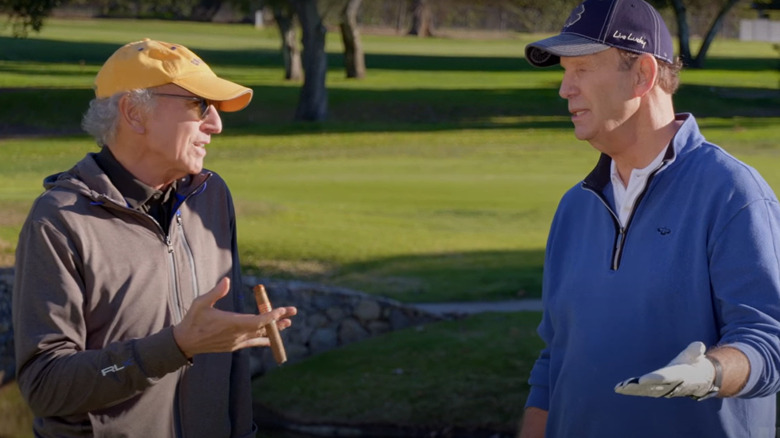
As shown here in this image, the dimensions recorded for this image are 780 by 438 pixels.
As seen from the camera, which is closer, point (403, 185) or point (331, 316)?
point (331, 316)

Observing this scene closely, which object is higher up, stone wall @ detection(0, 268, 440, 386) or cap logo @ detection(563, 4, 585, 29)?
cap logo @ detection(563, 4, 585, 29)

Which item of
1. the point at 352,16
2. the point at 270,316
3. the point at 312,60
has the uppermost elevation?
the point at 270,316

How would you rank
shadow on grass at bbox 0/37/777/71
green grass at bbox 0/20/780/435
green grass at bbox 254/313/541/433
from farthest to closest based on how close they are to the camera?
shadow on grass at bbox 0/37/777/71, green grass at bbox 0/20/780/435, green grass at bbox 254/313/541/433

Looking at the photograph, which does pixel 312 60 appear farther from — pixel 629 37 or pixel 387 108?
pixel 629 37

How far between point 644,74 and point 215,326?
1.33 meters

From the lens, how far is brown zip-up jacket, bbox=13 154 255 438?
3.12 meters

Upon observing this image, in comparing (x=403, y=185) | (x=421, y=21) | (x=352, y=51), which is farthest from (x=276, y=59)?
(x=403, y=185)

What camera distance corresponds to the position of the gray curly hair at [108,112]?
3463 millimetres

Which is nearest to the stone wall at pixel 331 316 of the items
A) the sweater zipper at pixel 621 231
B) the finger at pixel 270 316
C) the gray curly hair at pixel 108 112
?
the gray curly hair at pixel 108 112

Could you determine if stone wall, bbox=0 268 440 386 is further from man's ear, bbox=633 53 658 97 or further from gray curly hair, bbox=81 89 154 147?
man's ear, bbox=633 53 658 97

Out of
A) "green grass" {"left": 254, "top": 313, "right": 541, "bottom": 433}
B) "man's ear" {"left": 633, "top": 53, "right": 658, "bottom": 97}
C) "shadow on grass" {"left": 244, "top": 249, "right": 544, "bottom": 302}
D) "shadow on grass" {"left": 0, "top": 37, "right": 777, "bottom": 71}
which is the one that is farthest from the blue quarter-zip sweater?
"shadow on grass" {"left": 0, "top": 37, "right": 777, "bottom": 71}

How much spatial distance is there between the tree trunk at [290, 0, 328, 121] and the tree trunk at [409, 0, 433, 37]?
1865 inches

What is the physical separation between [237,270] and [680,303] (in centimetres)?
140

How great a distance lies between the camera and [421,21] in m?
81.0
